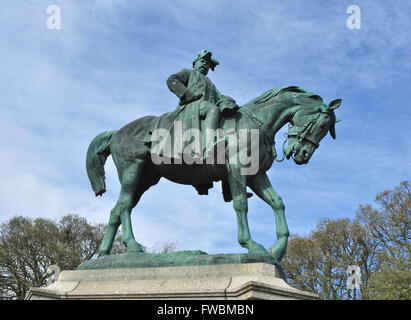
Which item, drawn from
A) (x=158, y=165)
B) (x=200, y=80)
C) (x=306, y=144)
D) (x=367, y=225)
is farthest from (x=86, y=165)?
(x=367, y=225)

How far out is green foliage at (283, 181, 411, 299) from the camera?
23.6 meters

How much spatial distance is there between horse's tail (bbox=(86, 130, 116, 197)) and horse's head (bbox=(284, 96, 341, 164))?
10.8 ft

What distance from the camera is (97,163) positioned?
9.72 m

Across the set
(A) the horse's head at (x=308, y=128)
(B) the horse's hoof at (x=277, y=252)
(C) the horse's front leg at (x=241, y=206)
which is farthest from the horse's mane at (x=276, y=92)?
(B) the horse's hoof at (x=277, y=252)

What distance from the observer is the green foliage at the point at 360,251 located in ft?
77.5

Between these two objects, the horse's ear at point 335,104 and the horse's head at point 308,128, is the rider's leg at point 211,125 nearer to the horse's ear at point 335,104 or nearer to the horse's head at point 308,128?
the horse's head at point 308,128

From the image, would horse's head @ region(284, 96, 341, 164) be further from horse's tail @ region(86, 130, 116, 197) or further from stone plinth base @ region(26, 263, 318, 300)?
horse's tail @ region(86, 130, 116, 197)

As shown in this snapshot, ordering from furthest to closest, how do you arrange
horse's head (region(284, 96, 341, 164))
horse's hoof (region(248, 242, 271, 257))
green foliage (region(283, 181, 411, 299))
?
green foliage (region(283, 181, 411, 299))
horse's head (region(284, 96, 341, 164))
horse's hoof (region(248, 242, 271, 257))

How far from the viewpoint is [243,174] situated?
814 centimetres

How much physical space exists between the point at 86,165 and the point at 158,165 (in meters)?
1.57

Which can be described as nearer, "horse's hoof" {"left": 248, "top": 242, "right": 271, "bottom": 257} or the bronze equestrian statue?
"horse's hoof" {"left": 248, "top": 242, "right": 271, "bottom": 257}

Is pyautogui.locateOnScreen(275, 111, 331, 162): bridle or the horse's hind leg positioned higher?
pyautogui.locateOnScreen(275, 111, 331, 162): bridle

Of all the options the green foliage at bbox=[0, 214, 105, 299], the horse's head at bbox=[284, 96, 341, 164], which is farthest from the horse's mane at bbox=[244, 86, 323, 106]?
the green foliage at bbox=[0, 214, 105, 299]
